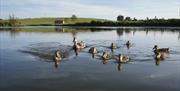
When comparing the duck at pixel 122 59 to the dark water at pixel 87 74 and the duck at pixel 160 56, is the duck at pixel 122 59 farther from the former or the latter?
the duck at pixel 160 56

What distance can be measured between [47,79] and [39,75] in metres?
1.51

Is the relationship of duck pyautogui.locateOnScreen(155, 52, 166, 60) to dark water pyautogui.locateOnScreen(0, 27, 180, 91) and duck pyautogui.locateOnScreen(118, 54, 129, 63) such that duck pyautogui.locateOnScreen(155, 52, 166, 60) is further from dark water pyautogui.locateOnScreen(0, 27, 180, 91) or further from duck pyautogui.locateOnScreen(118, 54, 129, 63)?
duck pyautogui.locateOnScreen(118, 54, 129, 63)

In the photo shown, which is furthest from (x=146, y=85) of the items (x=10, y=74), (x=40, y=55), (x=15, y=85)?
(x=40, y=55)

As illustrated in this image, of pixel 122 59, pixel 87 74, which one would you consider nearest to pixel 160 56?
pixel 122 59

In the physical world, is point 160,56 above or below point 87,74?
above

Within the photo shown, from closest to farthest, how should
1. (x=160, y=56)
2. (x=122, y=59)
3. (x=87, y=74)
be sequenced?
(x=87, y=74), (x=122, y=59), (x=160, y=56)

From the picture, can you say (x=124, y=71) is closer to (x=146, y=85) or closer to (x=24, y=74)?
(x=146, y=85)

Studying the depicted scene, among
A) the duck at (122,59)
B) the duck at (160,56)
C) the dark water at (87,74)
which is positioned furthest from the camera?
the duck at (160,56)

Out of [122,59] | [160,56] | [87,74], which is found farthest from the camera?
[160,56]

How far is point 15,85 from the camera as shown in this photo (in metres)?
18.8

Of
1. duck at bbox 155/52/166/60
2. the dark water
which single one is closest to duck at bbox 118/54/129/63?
the dark water

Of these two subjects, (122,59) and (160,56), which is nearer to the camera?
(122,59)

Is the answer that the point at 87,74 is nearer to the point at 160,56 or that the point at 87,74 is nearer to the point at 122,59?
the point at 122,59

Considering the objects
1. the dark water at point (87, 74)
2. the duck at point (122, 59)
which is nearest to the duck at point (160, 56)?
the dark water at point (87, 74)
